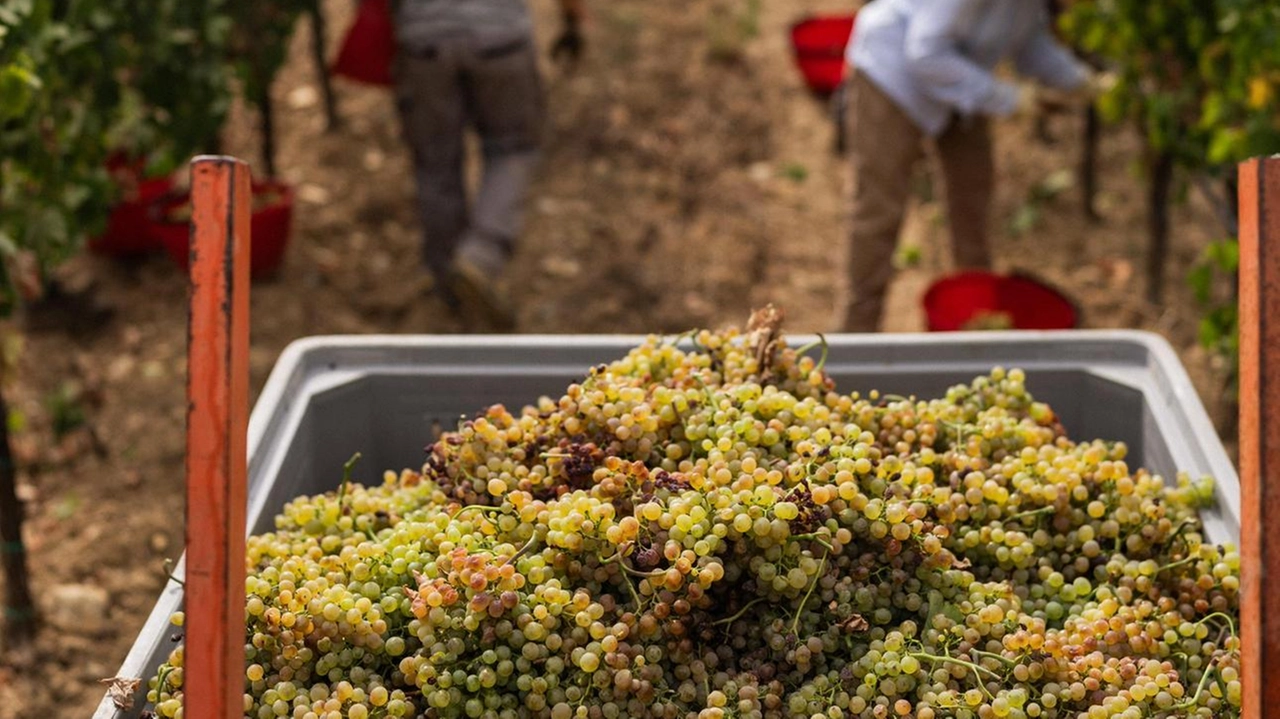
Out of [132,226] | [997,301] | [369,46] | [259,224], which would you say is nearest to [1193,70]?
[997,301]

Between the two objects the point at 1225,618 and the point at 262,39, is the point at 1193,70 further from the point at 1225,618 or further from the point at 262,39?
the point at 262,39

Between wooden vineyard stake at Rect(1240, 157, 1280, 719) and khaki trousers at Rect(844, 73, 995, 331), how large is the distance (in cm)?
338

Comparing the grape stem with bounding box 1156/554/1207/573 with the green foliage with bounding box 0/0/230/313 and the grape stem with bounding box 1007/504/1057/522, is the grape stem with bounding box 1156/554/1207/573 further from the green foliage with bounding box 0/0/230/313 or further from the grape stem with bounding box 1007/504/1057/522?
the green foliage with bounding box 0/0/230/313

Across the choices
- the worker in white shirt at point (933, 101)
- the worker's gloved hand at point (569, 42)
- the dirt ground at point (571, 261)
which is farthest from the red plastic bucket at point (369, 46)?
the worker's gloved hand at point (569, 42)

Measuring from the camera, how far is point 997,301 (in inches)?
179

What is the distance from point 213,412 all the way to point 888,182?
12.2 feet

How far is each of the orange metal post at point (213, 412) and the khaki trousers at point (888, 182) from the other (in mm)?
3564

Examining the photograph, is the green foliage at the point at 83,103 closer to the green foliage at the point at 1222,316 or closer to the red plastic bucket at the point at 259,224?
the red plastic bucket at the point at 259,224

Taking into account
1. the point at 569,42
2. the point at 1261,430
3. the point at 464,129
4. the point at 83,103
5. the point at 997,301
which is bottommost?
the point at 997,301

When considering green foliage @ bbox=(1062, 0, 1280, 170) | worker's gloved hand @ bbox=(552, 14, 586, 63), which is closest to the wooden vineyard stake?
green foliage @ bbox=(1062, 0, 1280, 170)

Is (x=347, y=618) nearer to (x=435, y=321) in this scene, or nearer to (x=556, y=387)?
(x=556, y=387)

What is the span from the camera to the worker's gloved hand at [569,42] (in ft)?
23.4

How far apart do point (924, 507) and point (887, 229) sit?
308cm

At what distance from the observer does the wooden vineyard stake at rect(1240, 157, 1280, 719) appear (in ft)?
4.01
